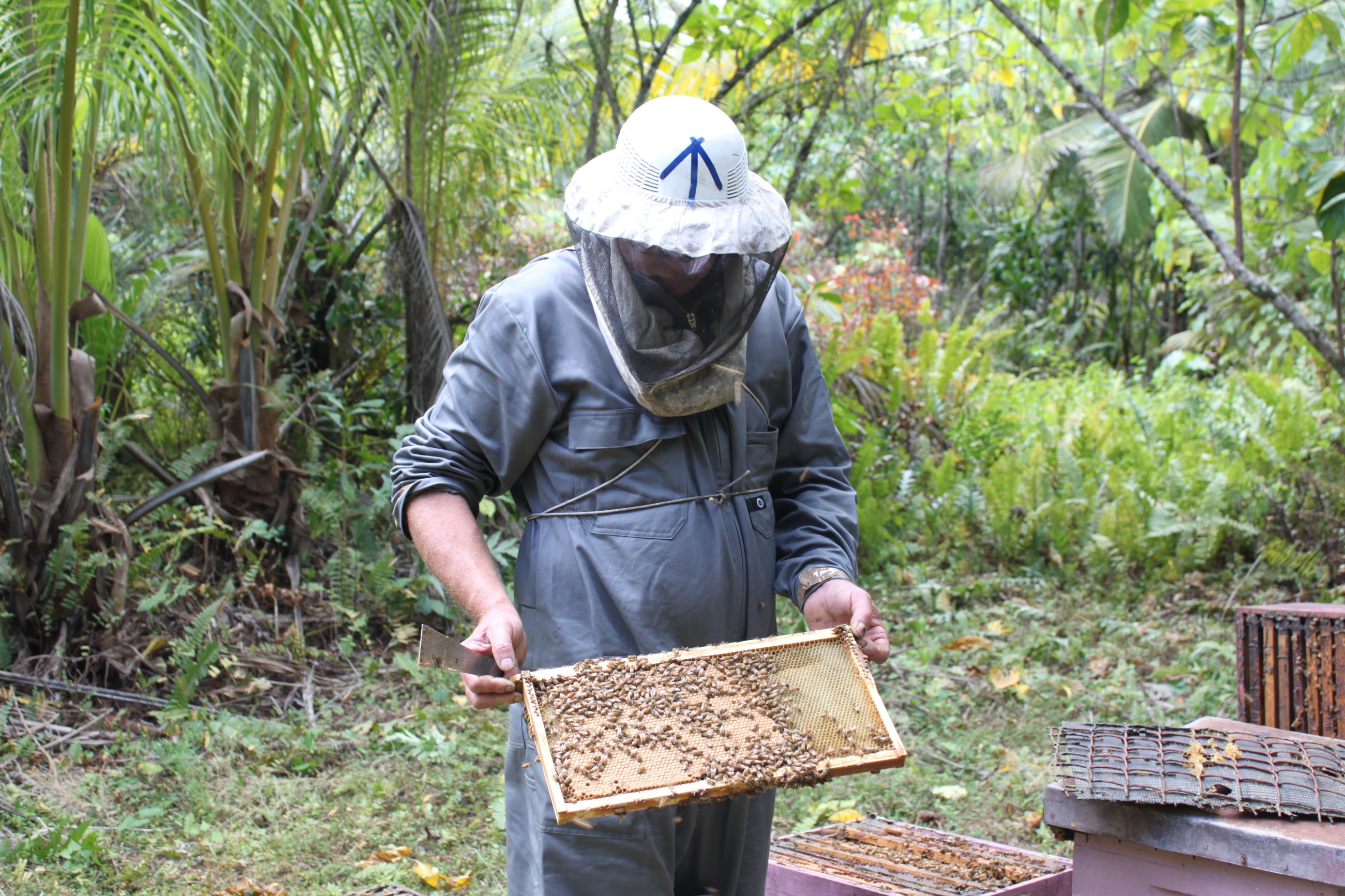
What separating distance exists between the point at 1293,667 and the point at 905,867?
1.16 meters

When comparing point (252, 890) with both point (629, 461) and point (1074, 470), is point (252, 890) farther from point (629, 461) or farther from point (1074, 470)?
point (1074, 470)

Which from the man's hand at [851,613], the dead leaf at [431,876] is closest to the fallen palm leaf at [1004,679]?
the dead leaf at [431,876]

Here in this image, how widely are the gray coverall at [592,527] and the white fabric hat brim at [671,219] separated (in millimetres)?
177

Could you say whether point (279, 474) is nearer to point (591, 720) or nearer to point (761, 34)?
point (761, 34)

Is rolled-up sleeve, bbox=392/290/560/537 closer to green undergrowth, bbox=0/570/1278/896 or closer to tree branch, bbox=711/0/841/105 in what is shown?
green undergrowth, bbox=0/570/1278/896

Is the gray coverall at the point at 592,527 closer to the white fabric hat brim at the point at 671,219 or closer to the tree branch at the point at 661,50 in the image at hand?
the white fabric hat brim at the point at 671,219

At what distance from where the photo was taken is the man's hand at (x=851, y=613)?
2035mm

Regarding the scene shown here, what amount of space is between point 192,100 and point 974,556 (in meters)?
4.96

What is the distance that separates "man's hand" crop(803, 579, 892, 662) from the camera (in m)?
2.04

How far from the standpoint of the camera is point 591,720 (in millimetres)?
1840

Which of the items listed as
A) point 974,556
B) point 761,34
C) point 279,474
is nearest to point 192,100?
point 279,474

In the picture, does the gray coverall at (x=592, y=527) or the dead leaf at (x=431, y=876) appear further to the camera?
the dead leaf at (x=431, y=876)

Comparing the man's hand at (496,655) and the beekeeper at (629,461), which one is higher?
the beekeeper at (629,461)

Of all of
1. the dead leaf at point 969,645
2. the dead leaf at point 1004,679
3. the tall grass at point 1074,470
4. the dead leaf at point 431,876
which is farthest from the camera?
the tall grass at point 1074,470
